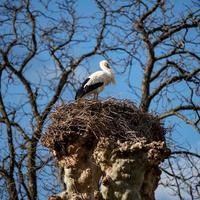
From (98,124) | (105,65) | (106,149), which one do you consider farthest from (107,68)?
(106,149)

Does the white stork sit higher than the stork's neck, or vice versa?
the stork's neck

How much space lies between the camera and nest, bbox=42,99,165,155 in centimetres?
962

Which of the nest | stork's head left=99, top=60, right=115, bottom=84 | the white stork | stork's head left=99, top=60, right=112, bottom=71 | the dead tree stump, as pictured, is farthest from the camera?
stork's head left=99, top=60, right=112, bottom=71

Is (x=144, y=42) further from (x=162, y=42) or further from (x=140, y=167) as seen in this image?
(x=140, y=167)

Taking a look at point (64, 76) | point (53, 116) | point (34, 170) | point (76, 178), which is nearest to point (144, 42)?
point (64, 76)

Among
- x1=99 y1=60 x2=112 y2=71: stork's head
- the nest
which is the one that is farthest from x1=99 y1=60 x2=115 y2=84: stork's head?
the nest

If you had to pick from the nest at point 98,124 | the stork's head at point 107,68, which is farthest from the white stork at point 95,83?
the nest at point 98,124

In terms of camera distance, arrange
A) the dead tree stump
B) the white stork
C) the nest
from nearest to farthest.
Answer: the dead tree stump → the nest → the white stork

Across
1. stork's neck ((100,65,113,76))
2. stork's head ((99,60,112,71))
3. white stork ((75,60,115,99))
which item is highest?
stork's head ((99,60,112,71))

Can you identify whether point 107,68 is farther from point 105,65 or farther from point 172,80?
point 172,80

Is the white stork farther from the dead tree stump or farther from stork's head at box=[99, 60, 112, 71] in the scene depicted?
the dead tree stump

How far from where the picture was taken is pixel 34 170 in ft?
49.4

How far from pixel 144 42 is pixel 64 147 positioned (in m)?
6.00

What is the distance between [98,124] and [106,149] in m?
0.94
